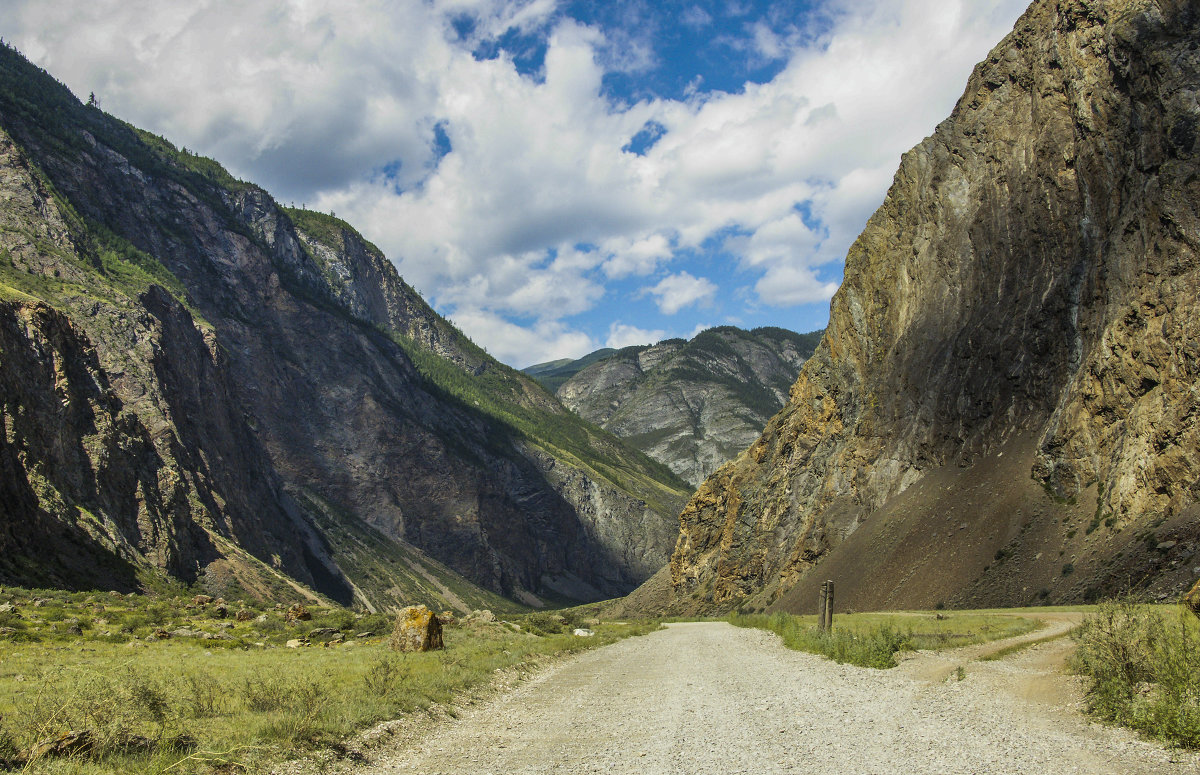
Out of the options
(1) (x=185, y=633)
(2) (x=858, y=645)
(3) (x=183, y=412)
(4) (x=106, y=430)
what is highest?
(3) (x=183, y=412)

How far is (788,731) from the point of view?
11586 mm

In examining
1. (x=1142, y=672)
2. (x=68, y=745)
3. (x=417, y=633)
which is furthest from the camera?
(x=417, y=633)

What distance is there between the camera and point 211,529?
302ft

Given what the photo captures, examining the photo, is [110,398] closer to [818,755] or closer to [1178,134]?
[818,755]

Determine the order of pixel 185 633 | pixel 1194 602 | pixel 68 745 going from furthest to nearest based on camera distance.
A: pixel 185 633 < pixel 1194 602 < pixel 68 745

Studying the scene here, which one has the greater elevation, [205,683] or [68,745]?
[68,745]

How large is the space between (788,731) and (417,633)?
16.5 m

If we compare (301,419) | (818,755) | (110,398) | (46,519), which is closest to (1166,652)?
(818,755)

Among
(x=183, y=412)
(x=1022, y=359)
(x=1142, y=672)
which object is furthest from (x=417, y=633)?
(x=183, y=412)

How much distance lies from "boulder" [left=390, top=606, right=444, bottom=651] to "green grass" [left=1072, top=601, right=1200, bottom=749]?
18.7 meters

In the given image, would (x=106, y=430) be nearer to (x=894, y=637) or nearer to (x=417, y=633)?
(x=417, y=633)

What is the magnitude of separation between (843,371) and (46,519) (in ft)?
273

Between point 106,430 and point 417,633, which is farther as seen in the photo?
point 106,430

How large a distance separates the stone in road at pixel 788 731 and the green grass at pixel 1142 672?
0.34 m
